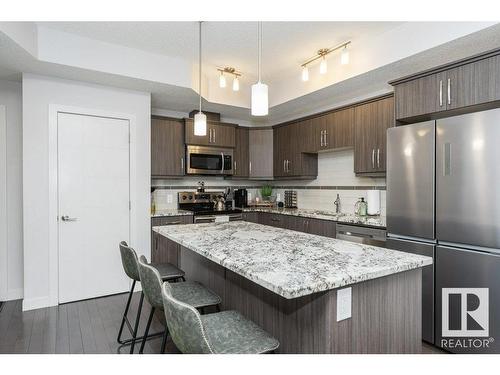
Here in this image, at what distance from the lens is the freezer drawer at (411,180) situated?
2.46 m

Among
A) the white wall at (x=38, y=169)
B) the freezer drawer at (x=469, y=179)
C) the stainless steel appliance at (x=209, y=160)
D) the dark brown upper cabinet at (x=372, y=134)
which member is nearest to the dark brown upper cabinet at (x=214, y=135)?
the stainless steel appliance at (x=209, y=160)

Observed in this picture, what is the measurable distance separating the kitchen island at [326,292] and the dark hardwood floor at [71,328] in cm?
102

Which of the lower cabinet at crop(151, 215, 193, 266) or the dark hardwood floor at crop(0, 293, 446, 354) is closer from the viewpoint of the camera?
the dark hardwood floor at crop(0, 293, 446, 354)

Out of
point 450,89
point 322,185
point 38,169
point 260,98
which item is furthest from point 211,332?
point 322,185

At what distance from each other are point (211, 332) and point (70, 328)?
78.2 inches

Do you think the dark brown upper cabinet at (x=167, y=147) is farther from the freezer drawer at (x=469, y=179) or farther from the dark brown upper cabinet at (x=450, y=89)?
the freezer drawer at (x=469, y=179)

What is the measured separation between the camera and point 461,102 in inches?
95.0

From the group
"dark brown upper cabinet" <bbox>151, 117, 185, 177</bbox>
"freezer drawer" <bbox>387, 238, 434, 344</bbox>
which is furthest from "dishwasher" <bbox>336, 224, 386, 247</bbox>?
"dark brown upper cabinet" <bbox>151, 117, 185, 177</bbox>

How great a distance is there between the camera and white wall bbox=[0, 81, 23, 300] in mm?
3473

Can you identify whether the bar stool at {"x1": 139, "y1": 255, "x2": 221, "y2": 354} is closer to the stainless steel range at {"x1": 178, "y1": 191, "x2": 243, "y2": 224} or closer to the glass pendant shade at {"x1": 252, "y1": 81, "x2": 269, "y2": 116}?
the glass pendant shade at {"x1": 252, "y1": 81, "x2": 269, "y2": 116}

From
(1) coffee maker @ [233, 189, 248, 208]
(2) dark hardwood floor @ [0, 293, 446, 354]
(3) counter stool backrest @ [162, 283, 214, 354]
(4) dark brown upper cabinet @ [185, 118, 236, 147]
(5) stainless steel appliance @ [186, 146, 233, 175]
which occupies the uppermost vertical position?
(4) dark brown upper cabinet @ [185, 118, 236, 147]

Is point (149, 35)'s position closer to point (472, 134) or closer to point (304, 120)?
point (304, 120)
